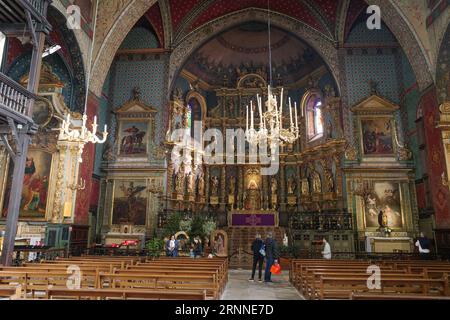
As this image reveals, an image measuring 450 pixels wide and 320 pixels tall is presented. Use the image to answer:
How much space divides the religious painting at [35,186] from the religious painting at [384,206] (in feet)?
51.4

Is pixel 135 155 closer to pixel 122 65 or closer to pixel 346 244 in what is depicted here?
pixel 122 65

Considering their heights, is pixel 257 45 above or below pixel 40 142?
above

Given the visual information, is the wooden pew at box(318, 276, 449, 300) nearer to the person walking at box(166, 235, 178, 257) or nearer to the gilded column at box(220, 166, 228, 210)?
the person walking at box(166, 235, 178, 257)

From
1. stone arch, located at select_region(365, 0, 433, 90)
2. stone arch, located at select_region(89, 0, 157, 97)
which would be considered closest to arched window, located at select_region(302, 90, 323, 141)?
stone arch, located at select_region(365, 0, 433, 90)

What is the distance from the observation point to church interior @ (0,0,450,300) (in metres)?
12.2

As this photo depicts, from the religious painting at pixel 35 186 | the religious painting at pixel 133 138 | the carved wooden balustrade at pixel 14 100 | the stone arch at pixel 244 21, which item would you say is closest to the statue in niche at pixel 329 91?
the stone arch at pixel 244 21

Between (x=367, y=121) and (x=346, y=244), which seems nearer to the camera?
(x=346, y=244)

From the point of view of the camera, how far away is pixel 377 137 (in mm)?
18266

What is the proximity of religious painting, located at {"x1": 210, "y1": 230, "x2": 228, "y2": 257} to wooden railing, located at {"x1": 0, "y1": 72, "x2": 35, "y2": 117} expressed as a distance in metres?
9.68

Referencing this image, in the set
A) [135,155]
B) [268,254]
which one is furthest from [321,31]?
[268,254]

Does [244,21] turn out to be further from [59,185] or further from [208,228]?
[59,185]

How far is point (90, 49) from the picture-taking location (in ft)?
48.9

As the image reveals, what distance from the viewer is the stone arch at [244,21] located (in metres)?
19.7
